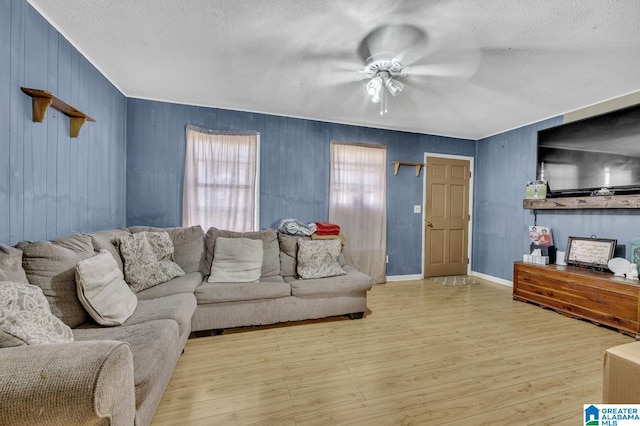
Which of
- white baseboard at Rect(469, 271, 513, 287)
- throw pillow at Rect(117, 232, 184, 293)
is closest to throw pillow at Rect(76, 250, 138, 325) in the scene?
throw pillow at Rect(117, 232, 184, 293)

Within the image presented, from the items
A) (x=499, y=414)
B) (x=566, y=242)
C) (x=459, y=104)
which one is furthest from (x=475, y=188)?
(x=499, y=414)

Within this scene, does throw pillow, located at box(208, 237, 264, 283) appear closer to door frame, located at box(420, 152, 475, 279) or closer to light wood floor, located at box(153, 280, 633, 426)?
light wood floor, located at box(153, 280, 633, 426)

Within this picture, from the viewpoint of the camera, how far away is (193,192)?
3.36m

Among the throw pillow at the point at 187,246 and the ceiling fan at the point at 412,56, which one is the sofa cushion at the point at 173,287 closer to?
the throw pillow at the point at 187,246

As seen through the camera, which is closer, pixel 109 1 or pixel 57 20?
pixel 109 1

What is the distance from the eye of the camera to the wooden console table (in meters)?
2.50

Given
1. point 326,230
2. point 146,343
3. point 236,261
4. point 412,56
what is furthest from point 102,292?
point 412,56

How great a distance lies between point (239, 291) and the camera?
2.47 meters

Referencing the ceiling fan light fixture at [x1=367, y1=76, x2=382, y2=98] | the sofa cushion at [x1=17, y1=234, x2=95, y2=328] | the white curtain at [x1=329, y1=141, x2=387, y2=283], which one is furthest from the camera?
the white curtain at [x1=329, y1=141, x2=387, y2=283]

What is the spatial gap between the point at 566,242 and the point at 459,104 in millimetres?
2277

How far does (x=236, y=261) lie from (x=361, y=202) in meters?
2.08

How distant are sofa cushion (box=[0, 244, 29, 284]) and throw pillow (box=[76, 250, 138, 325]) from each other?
0.22 meters

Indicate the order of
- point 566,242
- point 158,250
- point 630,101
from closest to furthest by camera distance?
1. point 158,250
2. point 630,101
3. point 566,242

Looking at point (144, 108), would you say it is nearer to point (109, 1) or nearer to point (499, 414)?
point (109, 1)
